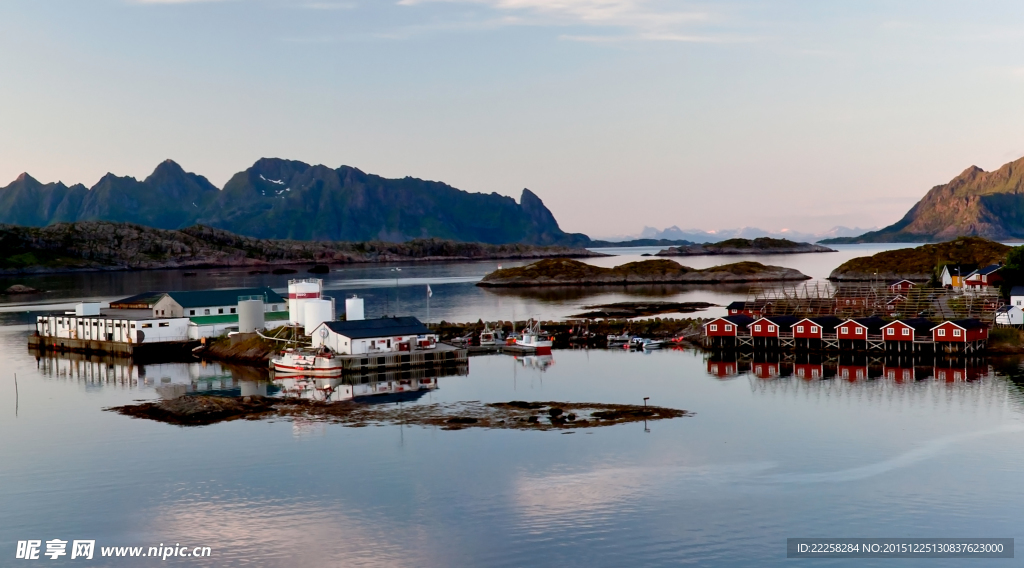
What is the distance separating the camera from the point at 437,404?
2172 inches

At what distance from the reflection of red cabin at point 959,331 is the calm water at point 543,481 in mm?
12412

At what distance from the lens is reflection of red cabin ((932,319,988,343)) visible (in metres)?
70.6

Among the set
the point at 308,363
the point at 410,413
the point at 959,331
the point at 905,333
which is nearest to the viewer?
the point at 410,413

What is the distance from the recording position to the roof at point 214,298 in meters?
88.2

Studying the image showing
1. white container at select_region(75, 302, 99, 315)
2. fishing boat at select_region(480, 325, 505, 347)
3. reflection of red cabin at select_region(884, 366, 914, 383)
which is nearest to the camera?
reflection of red cabin at select_region(884, 366, 914, 383)

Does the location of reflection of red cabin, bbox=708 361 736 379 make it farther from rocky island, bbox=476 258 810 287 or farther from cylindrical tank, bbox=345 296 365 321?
rocky island, bbox=476 258 810 287

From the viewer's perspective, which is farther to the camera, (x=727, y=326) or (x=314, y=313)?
(x=727, y=326)

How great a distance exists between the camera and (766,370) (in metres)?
67.9

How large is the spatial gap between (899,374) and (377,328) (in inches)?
1567

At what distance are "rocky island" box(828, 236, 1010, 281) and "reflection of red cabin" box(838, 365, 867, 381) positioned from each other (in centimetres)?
9493

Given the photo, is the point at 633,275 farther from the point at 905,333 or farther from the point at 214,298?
the point at 905,333

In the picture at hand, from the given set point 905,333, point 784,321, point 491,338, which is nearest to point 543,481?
point 784,321

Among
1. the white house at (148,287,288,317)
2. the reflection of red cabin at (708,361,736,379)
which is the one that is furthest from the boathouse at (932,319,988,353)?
the white house at (148,287,288,317)

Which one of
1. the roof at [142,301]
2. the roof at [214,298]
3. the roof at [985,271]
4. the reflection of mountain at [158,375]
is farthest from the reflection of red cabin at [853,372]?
the roof at [142,301]
